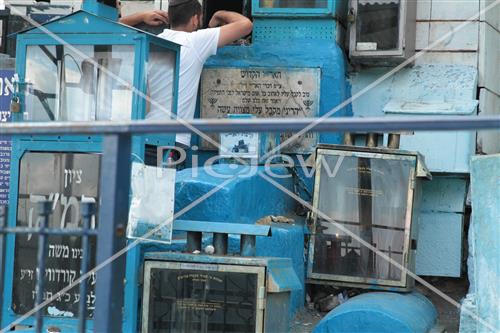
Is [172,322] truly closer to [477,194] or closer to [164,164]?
[164,164]

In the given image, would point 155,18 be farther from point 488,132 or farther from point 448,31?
point 488,132

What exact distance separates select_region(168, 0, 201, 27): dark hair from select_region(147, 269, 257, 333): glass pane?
9.12 ft

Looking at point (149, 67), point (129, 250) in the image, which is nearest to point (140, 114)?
point (149, 67)

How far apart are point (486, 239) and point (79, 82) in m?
2.84

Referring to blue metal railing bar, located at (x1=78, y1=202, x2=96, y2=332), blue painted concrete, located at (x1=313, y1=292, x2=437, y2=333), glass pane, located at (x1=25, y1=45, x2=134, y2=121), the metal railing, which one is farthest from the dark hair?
blue metal railing bar, located at (x1=78, y1=202, x2=96, y2=332)

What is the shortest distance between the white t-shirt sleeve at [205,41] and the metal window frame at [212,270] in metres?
2.50

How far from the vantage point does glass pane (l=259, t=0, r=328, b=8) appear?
27.2ft

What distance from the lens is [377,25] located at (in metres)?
8.35

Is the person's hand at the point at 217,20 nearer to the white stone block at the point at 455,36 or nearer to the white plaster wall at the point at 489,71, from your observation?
the white stone block at the point at 455,36

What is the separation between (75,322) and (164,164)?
1238 millimetres

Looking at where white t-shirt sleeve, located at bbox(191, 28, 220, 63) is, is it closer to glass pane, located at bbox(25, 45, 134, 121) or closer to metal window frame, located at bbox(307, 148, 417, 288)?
metal window frame, located at bbox(307, 148, 417, 288)

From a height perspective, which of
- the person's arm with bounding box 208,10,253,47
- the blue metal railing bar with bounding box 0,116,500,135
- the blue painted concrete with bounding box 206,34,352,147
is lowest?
the blue metal railing bar with bounding box 0,116,500,135

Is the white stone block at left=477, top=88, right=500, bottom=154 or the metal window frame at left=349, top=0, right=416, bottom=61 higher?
the metal window frame at left=349, top=0, right=416, bottom=61

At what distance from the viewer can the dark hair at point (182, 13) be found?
25.5 ft
